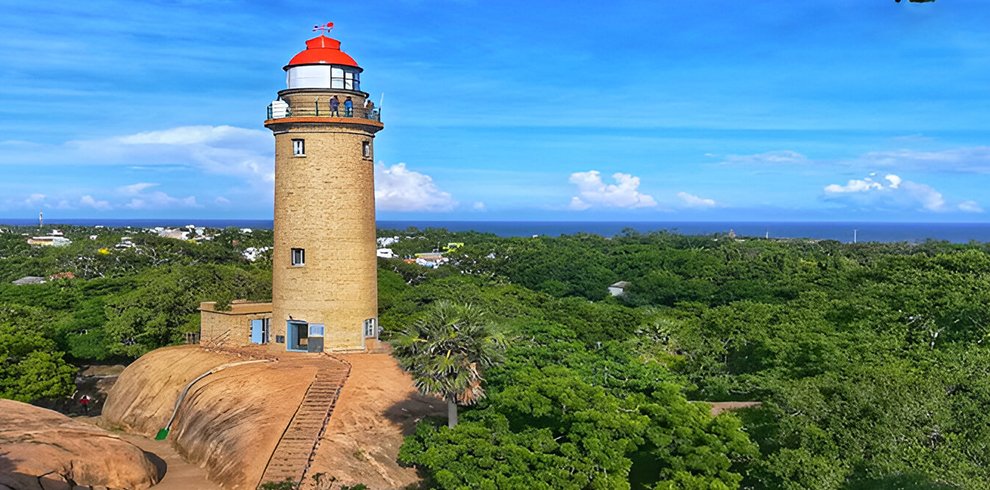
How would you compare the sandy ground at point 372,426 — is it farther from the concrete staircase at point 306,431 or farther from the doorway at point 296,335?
the doorway at point 296,335

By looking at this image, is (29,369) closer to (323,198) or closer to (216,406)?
(216,406)

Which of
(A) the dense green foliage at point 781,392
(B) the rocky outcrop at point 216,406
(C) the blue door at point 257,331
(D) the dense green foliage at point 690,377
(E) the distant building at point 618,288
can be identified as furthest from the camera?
(E) the distant building at point 618,288

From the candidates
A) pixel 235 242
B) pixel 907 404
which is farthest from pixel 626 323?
pixel 235 242

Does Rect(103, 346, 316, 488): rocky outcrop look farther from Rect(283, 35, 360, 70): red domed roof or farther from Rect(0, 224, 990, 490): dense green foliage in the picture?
Rect(283, 35, 360, 70): red domed roof

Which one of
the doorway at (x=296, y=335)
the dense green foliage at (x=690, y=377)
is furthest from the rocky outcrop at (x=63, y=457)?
the doorway at (x=296, y=335)

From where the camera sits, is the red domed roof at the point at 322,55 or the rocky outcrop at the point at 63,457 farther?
the red domed roof at the point at 322,55

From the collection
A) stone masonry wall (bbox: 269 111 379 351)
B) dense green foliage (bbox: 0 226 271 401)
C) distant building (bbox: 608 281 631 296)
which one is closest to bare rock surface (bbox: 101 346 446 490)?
stone masonry wall (bbox: 269 111 379 351)
